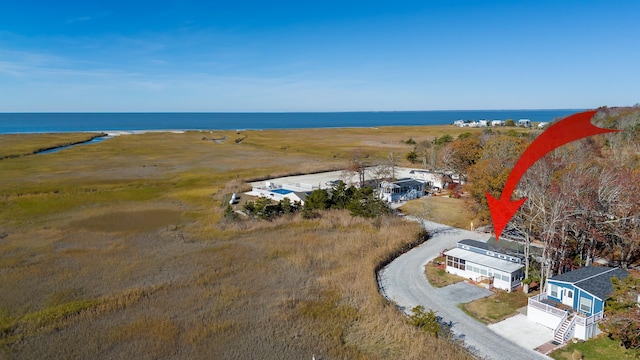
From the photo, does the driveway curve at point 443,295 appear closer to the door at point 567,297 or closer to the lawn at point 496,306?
the lawn at point 496,306

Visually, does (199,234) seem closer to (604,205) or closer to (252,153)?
(604,205)

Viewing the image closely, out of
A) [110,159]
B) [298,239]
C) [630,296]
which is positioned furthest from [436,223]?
[110,159]

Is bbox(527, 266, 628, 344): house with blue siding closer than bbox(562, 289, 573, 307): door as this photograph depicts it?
Yes

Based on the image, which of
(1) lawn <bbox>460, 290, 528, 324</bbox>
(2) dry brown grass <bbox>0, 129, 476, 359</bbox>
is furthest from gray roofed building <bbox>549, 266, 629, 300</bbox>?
(2) dry brown grass <bbox>0, 129, 476, 359</bbox>

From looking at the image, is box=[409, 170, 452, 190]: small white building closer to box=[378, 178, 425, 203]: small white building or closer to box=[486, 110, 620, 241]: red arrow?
box=[378, 178, 425, 203]: small white building

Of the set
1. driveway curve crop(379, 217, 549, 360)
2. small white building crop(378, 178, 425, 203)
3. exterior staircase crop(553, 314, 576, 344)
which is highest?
small white building crop(378, 178, 425, 203)
